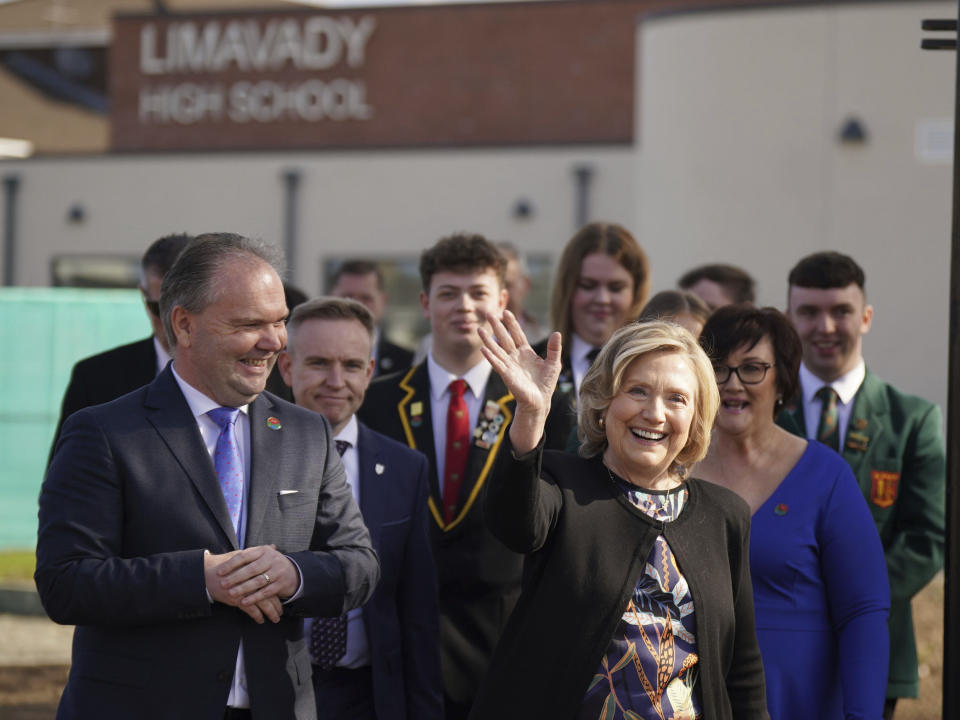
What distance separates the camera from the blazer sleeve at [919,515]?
466cm

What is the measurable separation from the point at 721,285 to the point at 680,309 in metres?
1.57

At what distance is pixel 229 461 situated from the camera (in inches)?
129

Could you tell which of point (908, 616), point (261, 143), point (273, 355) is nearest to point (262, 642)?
point (273, 355)

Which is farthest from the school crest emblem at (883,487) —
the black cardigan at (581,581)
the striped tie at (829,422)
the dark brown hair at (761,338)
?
the black cardigan at (581,581)

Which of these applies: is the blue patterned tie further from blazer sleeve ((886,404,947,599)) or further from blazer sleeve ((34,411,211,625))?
blazer sleeve ((886,404,947,599))

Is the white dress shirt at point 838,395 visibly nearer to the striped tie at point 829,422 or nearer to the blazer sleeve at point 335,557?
the striped tie at point 829,422

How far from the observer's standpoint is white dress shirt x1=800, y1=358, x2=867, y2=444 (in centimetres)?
495

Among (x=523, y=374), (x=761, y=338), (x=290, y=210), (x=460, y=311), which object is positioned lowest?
(x=523, y=374)

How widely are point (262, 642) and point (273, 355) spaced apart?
69cm

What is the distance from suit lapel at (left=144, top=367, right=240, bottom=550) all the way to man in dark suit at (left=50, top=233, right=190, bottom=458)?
5.74 ft

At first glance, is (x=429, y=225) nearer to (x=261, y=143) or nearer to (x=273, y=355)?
(x=261, y=143)

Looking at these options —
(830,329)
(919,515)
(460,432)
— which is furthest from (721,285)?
(460,432)

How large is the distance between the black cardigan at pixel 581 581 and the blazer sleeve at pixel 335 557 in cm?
39

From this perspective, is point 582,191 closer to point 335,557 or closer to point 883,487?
point 883,487
